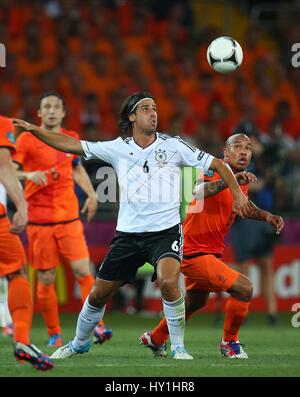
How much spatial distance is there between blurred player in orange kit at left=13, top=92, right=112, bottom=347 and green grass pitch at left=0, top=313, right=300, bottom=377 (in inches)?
32.7

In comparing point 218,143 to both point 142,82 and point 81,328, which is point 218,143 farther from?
point 81,328

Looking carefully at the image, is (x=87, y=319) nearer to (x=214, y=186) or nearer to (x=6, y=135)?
(x=214, y=186)

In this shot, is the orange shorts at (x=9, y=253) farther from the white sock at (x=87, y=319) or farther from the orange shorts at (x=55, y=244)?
the orange shorts at (x=55, y=244)

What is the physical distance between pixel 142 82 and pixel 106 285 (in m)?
8.81

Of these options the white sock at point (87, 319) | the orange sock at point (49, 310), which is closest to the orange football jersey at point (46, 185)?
the orange sock at point (49, 310)

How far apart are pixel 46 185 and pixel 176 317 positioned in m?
3.18

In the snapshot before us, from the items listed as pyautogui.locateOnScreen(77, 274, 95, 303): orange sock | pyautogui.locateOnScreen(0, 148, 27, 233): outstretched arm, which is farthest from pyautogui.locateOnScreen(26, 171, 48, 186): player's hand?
pyautogui.locateOnScreen(0, 148, 27, 233): outstretched arm

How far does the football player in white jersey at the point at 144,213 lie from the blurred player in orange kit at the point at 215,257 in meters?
0.40

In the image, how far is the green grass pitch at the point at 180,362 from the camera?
7930 mm

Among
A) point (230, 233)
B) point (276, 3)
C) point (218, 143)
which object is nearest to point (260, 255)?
point (230, 233)

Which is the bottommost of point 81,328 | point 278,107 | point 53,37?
point 81,328

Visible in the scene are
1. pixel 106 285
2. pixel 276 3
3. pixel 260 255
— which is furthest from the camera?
pixel 276 3

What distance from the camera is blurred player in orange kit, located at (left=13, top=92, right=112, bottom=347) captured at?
11.4m

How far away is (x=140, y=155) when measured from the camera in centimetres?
907
